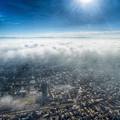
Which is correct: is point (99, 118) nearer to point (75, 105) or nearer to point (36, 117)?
point (75, 105)

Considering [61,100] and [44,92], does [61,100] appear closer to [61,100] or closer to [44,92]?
[61,100]

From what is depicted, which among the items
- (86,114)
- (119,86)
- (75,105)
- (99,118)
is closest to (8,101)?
(75,105)

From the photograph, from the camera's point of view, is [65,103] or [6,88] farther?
[6,88]

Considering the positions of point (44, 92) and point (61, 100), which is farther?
point (44, 92)

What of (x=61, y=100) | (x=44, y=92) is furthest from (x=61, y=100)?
(x=44, y=92)

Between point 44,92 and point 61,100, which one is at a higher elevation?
point 44,92

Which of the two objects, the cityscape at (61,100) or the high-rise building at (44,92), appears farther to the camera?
the high-rise building at (44,92)

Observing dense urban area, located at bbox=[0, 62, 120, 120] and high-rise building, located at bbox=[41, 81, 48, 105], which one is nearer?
dense urban area, located at bbox=[0, 62, 120, 120]

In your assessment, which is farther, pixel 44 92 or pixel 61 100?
pixel 44 92

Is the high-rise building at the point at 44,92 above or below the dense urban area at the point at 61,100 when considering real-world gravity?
above

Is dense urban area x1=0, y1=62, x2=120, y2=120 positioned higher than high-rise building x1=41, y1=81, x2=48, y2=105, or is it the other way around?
high-rise building x1=41, y1=81, x2=48, y2=105

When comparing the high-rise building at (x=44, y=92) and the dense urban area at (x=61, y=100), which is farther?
the high-rise building at (x=44, y=92)
